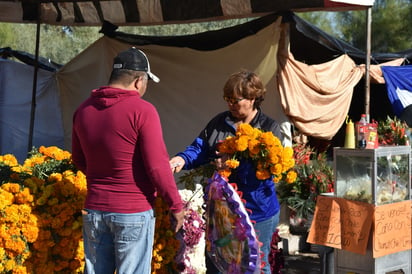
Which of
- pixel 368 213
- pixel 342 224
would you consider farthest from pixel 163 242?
pixel 368 213

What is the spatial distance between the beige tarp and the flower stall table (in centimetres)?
245

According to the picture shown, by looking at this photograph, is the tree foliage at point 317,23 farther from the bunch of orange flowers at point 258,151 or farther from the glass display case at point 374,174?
the bunch of orange flowers at point 258,151

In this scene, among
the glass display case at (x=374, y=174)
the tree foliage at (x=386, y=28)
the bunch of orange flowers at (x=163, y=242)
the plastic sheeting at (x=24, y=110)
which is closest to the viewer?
the glass display case at (x=374, y=174)

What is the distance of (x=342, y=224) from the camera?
3.84m

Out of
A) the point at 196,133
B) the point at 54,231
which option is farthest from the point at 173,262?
the point at 196,133

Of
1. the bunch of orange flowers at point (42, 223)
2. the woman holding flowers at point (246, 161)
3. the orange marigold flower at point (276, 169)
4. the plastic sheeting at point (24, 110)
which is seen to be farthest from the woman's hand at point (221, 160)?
the plastic sheeting at point (24, 110)

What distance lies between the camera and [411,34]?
20.6m

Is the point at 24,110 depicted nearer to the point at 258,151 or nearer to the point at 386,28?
the point at 258,151

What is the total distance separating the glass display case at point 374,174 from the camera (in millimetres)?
3670

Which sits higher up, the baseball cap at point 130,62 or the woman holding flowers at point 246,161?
the baseball cap at point 130,62

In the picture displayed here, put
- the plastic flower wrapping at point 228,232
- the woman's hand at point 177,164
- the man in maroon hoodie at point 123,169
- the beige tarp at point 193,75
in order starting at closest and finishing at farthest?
the man in maroon hoodie at point 123,169
the plastic flower wrapping at point 228,232
the woman's hand at point 177,164
the beige tarp at point 193,75

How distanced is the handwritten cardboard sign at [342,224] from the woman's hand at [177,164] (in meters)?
1.02

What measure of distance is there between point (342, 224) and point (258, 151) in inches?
33.5

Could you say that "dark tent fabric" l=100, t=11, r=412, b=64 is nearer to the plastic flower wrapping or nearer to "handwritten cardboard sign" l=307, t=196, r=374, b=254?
"handwritten cardboard sign" l=307, t=196, r=374, b=254
